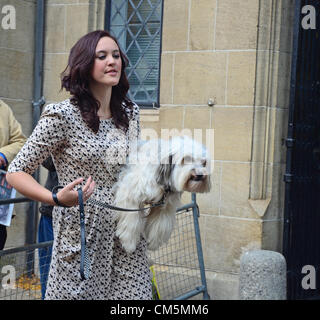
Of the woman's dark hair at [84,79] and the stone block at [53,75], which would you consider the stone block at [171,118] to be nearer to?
the stone block at [53,75]

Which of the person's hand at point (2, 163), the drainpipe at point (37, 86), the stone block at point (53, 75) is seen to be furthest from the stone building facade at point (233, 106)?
the person's hand at point (2, 163)

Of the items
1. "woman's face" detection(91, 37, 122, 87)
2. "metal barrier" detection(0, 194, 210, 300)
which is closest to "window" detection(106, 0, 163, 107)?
"metal barrier" detection(0, 194, 210, 300)

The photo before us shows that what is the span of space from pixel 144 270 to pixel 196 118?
349 centimetres

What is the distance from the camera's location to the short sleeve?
3.19 metres

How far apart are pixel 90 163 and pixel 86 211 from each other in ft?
0.83

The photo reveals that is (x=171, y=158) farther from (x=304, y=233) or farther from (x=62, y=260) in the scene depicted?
(x=304, y=233)

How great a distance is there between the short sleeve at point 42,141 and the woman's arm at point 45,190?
0.05 meters

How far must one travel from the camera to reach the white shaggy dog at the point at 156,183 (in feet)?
10.5

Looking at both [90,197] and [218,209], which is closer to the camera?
[90,197]

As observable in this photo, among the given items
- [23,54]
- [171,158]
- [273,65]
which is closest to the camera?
[171,158]

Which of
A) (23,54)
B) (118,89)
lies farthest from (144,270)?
(23,54)

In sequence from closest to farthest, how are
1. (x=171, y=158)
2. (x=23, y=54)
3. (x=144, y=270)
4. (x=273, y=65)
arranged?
(x=171, y=158) < (x=144, y=270) < (x=273, y=65) < (x=23, y=54)

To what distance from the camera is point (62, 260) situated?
10.9 ft

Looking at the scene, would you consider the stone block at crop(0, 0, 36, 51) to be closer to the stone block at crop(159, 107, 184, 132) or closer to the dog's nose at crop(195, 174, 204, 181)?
the stone block at crop(159, 107, 184, 132)
